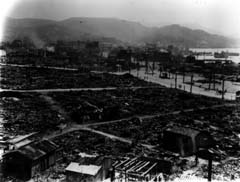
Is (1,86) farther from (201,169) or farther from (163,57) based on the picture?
(163,57)

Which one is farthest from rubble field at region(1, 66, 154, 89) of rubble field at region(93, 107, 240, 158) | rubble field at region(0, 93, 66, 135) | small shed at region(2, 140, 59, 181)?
small shed at region(2, 140, 59, 181)

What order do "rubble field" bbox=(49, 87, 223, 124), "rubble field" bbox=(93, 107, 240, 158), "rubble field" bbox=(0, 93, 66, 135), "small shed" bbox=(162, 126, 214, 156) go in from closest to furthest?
"small shed" bbox=(162, 126, 214, 156) → "rubble field" bbox=(93, 107, 240, 158) → "rubble field" bbox=(0, 93, 66, 135) → "rubble field" bbox=(49, 87, 223, 124)

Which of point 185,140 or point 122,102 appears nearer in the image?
point 185,140

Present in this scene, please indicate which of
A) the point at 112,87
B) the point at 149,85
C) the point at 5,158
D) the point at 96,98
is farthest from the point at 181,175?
the point at 149,85

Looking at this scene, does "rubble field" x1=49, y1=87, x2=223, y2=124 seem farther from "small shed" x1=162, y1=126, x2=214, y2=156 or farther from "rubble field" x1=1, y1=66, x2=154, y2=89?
"small shed" x1=162, y1=126, x2=214, y2=156

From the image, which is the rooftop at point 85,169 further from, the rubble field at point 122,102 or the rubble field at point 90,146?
the rubble field at point 122,102

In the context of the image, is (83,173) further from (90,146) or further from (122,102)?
(122,102)

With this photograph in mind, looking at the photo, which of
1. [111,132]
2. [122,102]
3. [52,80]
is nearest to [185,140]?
[111,132]
